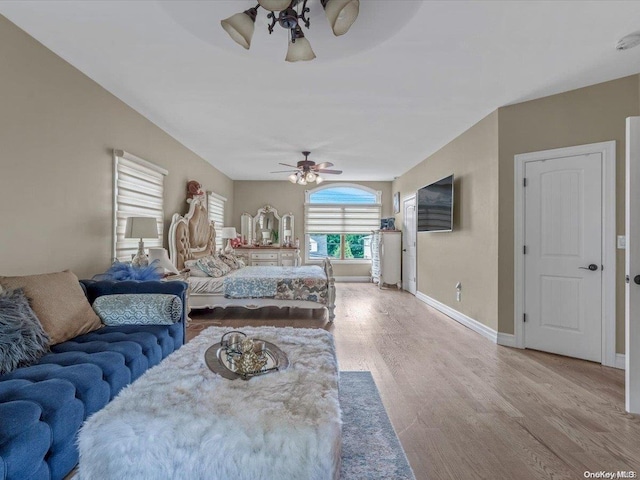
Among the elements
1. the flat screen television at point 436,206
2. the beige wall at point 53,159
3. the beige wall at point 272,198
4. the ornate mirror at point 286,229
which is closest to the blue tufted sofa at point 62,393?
the beige wall at point 53,159

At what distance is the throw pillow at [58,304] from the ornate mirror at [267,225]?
5.79 meters

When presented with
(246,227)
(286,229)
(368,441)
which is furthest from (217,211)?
(368,441)

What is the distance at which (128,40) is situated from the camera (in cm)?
246

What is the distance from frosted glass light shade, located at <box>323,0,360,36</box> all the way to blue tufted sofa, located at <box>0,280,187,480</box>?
7.28 feet

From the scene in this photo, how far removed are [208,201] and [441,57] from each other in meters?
4.74

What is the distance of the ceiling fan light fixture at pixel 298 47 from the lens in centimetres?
201

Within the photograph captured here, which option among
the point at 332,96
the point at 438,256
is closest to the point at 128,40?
the point at 332,96

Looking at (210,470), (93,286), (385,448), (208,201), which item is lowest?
(385,448)

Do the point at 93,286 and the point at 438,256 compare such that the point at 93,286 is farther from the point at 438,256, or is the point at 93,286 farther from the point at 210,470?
the point at 438,256

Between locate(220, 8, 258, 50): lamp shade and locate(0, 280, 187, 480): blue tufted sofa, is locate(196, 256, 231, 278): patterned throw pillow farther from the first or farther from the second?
locate(220, 8, 258, 50): lamp shade

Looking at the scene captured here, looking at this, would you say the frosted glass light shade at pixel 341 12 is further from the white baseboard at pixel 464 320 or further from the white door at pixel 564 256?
the white baseboard at pixel 464 320

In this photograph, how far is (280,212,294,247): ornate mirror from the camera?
8.21m

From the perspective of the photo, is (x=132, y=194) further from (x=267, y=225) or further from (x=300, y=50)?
(x=267, y=225)

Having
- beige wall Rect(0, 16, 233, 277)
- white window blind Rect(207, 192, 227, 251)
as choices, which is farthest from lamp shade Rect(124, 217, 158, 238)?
white window blind Rect(207, 192, 227, 251)
